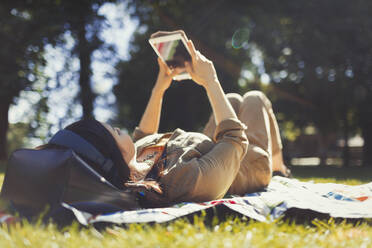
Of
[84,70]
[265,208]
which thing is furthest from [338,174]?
[84,70]

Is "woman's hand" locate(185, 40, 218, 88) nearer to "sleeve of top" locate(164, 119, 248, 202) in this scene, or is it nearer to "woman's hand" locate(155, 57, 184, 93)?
"sleeve of top" locate(164, 119, 248, 202)

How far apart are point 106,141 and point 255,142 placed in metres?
1.79

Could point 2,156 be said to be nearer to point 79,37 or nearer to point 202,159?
point 79,37

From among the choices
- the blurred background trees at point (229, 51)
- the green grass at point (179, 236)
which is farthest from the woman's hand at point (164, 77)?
the blurred background trees at point (229, 51)

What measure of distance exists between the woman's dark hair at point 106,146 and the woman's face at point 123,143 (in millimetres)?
33

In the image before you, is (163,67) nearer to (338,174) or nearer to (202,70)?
(202,70)

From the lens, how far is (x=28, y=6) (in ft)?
43.9

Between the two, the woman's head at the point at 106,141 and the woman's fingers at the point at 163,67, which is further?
the woman's fingers at the point at 163,67

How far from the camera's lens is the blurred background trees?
42.7ft

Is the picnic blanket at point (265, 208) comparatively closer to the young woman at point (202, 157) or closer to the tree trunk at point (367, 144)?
the young woman at point (202, 157)

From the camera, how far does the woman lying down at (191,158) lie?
245 centimetres

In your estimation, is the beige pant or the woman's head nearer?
the woman's head

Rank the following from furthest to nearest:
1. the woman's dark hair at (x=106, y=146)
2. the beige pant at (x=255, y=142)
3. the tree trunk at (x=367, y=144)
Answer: the tree trunk at (x=367, y=144) < the beige pant at (x=255, y=142) < the woman's dark hair at (x=106, y=146)

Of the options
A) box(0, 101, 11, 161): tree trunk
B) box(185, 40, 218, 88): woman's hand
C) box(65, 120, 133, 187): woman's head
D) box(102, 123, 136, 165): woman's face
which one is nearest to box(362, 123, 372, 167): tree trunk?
box(185, 40, 218, 88): woman's hand
